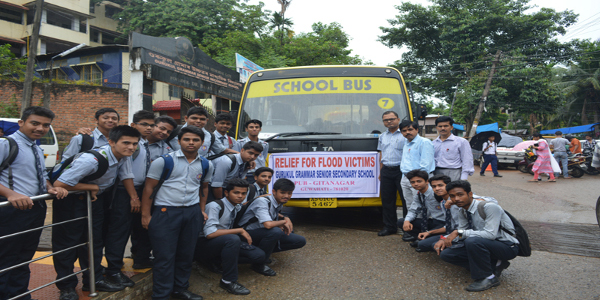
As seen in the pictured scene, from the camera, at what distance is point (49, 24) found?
24281 millimetres

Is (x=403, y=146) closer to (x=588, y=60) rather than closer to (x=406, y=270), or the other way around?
(x=406, y=270)

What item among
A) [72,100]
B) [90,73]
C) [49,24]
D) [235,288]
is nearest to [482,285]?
[235,288]

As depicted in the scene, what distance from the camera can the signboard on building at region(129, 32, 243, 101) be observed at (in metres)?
8.23

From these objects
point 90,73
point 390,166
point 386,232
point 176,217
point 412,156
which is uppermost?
point 90,73

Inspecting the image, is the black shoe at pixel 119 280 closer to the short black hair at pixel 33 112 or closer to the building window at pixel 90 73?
the short black hair at pixel 33 112

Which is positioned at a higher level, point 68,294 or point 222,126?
point 222,126

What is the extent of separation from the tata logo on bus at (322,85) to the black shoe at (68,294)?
3.61 meters

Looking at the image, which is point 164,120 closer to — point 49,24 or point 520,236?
point 520,236

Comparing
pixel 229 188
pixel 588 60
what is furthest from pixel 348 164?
pixel 588 60

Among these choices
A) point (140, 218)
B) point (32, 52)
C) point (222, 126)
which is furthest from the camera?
point (32, 52)

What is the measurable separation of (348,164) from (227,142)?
1596 mm

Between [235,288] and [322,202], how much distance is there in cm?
200

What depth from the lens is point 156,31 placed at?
2441 centimetres

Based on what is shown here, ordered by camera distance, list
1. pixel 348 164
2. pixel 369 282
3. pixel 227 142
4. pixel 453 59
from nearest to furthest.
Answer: pixel 369 282
pixel 227 142
pixel 348 164
pixel 453 59
